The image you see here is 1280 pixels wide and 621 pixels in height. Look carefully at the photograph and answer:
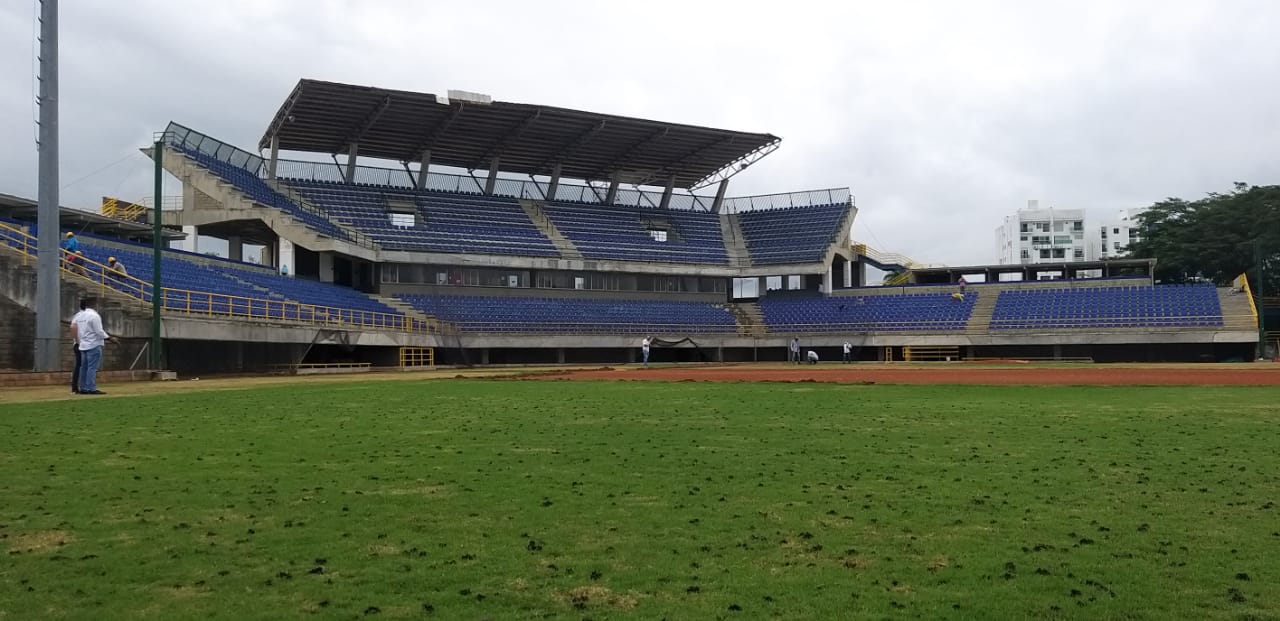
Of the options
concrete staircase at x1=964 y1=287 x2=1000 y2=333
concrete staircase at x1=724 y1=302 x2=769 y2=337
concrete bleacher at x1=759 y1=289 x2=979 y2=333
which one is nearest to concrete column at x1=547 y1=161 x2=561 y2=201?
concrete staircase at x1=724 y1=302 x2=769 y2=337

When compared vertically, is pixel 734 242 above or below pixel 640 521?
above

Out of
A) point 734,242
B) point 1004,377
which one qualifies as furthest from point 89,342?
point 734,242

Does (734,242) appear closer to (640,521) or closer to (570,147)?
(570,147)

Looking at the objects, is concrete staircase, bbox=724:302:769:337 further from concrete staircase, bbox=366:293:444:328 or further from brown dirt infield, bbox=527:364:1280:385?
brown dirt infield, bbox=527:364:1280:385

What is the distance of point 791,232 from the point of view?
241 feet

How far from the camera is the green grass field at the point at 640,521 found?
4797mm

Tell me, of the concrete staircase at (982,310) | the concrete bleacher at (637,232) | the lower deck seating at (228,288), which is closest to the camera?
the lower deck seating at (228,288)

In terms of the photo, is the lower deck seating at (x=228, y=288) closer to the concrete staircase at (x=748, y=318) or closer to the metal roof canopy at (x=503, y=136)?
the metal roof canopy at (x=503, y=136)

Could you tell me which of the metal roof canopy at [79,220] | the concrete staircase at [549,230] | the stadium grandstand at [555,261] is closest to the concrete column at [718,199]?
the stadium grandstand at [555,261]

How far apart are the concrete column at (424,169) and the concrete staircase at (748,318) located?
82.1ft

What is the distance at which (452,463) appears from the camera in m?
9.52

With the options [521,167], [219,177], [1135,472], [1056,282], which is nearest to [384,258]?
[219,177]

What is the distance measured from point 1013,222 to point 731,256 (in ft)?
297

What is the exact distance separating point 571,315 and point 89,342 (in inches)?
1605
